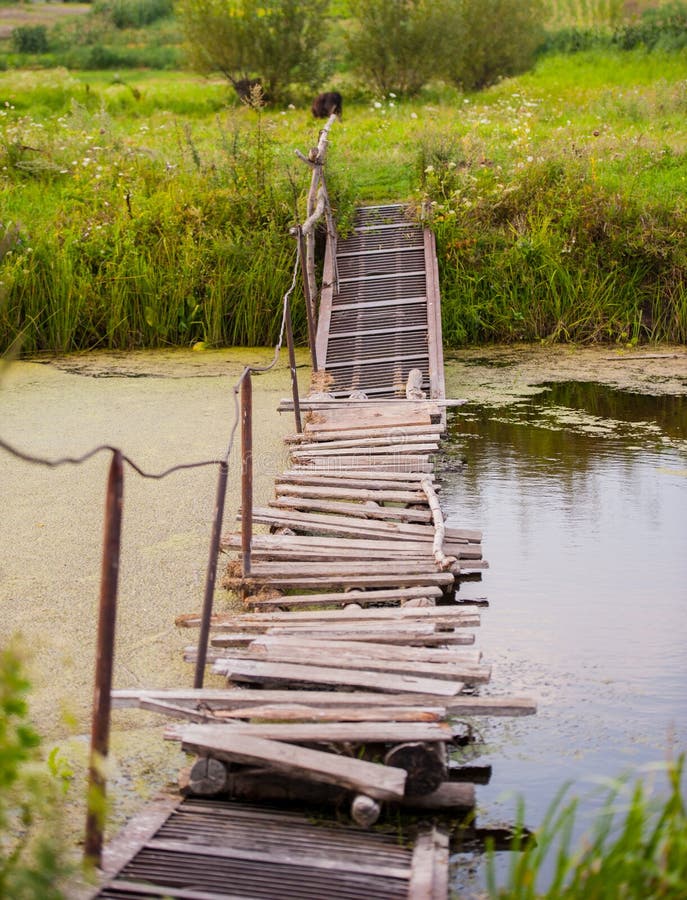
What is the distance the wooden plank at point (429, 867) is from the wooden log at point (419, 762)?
0.36 feet

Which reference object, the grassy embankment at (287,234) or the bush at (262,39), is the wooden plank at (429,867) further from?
the bush at (262,39)

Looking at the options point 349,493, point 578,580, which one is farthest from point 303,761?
point 349,493

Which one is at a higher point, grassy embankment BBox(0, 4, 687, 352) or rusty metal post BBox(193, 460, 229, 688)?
grassy embankment BBox(0, 4, 687, 352)

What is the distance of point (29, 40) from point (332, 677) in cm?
2303

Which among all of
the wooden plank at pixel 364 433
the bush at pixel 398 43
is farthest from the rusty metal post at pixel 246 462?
the bush at pixel 398 43

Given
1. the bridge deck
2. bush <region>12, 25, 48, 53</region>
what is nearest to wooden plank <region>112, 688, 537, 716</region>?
the bridge deck

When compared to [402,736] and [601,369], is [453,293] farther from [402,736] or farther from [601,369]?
[402,736]

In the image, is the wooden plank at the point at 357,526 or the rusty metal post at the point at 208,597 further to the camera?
A: the wooden plank at the point at 357,526

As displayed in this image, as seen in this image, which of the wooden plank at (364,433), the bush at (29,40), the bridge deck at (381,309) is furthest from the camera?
the bush at (29,40)

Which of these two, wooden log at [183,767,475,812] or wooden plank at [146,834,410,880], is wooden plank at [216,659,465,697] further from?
wooden plank at [146,834,410,880]

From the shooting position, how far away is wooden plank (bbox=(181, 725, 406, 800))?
293 cm

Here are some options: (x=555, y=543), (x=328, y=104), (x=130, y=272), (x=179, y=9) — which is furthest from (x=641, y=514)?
(x=179, y=9)

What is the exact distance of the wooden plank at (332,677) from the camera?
3.32 metres

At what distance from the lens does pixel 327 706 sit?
10.6ft
